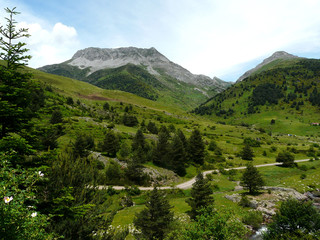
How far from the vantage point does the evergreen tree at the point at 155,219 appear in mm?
16891

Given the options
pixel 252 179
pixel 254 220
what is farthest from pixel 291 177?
pixel 254 220

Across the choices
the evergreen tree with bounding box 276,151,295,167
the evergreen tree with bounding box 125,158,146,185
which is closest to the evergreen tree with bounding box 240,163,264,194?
the evergreen tree with bounding box 125,158,146,185

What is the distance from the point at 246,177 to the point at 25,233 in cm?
4019

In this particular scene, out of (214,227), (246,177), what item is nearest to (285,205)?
(214,227)

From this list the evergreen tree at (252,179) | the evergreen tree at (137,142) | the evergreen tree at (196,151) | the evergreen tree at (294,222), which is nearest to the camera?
the evergreen tree at (294,222)

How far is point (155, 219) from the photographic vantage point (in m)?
17.5

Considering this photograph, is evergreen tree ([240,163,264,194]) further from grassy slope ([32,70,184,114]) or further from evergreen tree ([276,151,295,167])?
grassy slope ([32,70,184,114])

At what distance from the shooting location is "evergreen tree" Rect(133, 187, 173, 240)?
16.9 meters

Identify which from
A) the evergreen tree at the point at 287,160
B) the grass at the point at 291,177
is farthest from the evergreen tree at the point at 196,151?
the evergreen tree at the point at 287,160

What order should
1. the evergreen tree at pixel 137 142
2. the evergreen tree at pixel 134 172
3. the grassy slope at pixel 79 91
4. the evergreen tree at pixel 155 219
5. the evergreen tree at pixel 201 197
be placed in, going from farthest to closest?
the grassy slope at pixel 79 91 → the evergreen tree at pixel 137 142 → the evergreen tree at pixel 134 172 → the evergreen tree at pixel 201 197 → the evergreen tree at pixel 155 219

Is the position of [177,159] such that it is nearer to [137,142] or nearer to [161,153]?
[161,153]

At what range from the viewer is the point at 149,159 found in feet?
172

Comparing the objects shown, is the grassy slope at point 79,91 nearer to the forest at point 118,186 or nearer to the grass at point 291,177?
the forest at point 118,186

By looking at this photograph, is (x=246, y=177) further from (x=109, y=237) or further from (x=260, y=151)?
(x=260, y=151)
